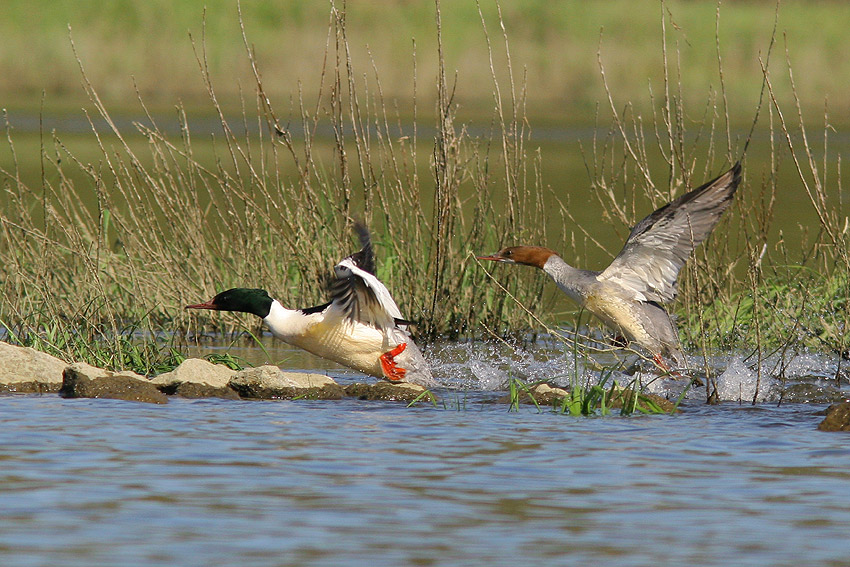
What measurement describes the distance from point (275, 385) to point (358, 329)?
87 centimetres

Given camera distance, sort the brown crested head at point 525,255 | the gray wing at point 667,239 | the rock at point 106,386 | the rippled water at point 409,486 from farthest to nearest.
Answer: the brown crested head at point 525,255, the gray wing at point 667,239, the rock at point 106,386, the rippled water at point 409,486

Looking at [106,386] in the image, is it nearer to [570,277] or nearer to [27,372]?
[27,372]

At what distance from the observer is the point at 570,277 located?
853 cm

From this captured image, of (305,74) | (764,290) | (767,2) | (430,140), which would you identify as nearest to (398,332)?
(764,290)

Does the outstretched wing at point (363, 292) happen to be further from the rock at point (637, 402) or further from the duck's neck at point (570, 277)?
the rock at point (637, 402)

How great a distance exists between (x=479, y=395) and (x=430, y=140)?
56.1 feet

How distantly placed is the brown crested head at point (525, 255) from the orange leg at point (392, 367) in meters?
1.03

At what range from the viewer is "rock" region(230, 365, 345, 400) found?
23.1 ft

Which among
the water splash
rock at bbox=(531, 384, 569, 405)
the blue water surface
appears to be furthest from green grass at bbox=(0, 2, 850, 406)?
the blue water surface

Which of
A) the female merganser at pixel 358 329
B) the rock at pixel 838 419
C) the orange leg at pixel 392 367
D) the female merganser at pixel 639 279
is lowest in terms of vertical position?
the rock at pixel 838 419

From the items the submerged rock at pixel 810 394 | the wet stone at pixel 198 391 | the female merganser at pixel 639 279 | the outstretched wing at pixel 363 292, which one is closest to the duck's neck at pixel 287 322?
the outstretched wing at pixel 363 292

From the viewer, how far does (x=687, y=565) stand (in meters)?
4.01

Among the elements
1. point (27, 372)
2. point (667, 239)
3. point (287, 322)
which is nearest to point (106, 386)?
point (27, 372)

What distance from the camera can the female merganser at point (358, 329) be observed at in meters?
7.69
